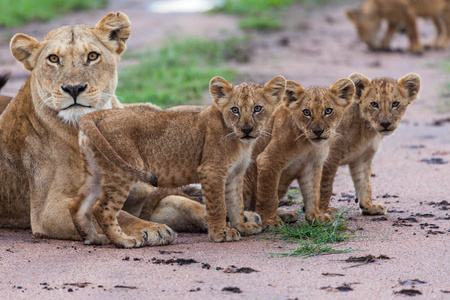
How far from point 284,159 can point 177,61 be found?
7426 mm

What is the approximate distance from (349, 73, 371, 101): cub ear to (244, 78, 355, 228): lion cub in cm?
35

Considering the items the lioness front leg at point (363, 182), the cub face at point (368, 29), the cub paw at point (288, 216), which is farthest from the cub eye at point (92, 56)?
the cub face at point (368, 29)

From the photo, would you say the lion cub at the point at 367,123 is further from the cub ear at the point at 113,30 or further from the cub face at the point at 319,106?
the cub ear at the point at 113,30

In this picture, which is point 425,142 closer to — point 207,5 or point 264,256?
point 264,256

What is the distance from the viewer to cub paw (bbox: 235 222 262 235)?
5.36m

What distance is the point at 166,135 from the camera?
5141mm

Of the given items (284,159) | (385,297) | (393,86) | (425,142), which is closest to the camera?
(385,297)

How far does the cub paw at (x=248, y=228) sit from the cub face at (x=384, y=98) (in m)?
1.19

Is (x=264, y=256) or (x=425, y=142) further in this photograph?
Result: (x=425, y=142)

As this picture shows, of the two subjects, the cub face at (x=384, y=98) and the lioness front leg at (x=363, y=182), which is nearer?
the cub face at (x=384, y=98)

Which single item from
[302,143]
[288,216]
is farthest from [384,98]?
[288,216]

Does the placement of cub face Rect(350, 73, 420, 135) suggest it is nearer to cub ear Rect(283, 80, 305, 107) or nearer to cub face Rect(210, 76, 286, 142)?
cub ear Rect(283, 80, 305, 107)

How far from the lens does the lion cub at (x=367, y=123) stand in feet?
19.0

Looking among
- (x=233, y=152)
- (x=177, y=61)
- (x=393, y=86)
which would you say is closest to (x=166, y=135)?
(x=233, y=152)
